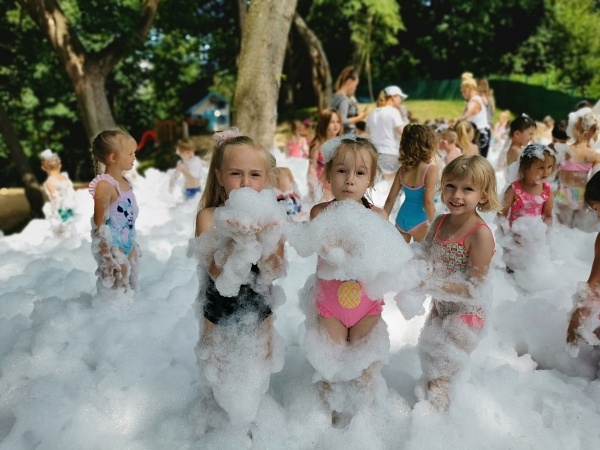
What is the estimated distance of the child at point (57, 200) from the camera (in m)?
6.19

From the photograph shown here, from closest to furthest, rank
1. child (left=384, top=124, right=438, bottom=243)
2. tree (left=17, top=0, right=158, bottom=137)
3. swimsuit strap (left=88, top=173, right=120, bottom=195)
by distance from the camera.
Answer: swimsuit strap (left=88, top=173, right=120, bottom=195), child (left=384, top=124, right=438, bottom=243), tree (left=17, top=0, right=158, bottom=137)

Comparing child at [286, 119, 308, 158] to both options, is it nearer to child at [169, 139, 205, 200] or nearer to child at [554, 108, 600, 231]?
child at [169, 139, 205, 200]

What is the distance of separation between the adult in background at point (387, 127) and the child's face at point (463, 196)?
12.1 feet

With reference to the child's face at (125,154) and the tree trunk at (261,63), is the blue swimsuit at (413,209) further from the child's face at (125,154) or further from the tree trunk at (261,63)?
the tree trunk at (261,63)

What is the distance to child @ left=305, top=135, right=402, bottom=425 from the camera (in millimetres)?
2307

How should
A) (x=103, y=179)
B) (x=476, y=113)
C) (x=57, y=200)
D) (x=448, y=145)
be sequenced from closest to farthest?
(x=103, y=179) < (x=448, y=145) < (x=57, y=200) < (x=476, y=113)

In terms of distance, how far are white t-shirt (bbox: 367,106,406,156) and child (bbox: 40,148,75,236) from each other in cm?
397

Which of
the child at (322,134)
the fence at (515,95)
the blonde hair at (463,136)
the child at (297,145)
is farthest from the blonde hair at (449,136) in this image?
the fence at (515,95)

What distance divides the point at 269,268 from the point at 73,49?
775 centimetres

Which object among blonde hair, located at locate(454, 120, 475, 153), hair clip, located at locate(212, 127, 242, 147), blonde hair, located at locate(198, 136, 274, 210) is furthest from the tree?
blonde hair, located at locate(198, 136, 274, 210)

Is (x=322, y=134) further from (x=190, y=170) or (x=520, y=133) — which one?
(x=190, y=170)

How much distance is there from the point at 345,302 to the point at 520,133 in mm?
3866

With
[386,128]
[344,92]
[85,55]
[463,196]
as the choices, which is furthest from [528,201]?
[85,55]

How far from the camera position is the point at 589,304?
267 centimetres
